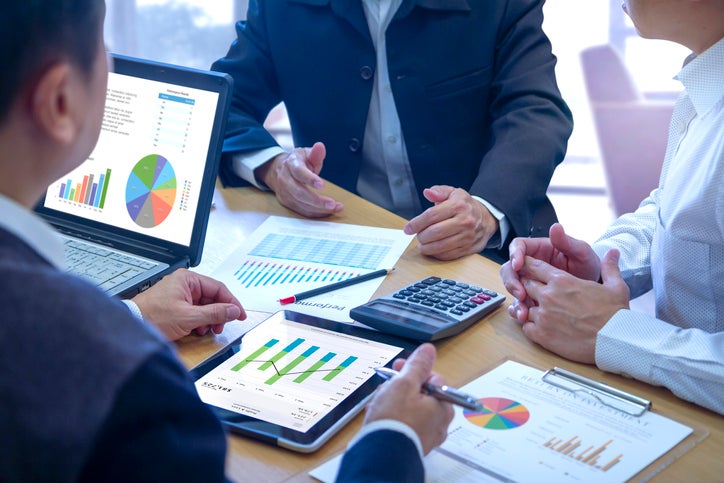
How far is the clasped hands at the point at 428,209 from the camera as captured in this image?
148 centimetres

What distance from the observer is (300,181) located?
1.70 meters

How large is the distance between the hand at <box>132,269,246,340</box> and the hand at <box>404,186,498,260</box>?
389 millimetres

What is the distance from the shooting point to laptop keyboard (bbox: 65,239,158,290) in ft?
4.48

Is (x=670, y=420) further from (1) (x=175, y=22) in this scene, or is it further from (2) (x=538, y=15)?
(1) (x=175, y=22)

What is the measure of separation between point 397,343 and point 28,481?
2.03 ft

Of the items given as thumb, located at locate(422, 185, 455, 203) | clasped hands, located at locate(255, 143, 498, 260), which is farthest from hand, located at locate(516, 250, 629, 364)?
thumb, located at locate(422, 185, 455, 203)

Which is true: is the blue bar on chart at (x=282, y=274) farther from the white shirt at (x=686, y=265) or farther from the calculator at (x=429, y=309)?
the white shirt at (x=686, y=265)

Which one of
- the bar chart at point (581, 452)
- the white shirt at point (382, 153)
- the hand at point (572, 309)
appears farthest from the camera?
the white shirt at point (382, 153)

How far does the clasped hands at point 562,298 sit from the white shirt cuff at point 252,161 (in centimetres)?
69

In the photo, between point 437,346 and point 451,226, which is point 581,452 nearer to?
point 437,346

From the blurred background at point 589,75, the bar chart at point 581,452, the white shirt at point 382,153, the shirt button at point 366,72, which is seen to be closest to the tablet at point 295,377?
the bar chart at point 581,452

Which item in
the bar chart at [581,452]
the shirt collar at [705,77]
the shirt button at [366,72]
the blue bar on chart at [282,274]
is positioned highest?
the shirt collar at [705,77]

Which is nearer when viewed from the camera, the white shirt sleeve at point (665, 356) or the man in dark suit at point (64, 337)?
the man in dark suit at point (64, 337)

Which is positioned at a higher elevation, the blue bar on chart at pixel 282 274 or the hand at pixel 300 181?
the hand at pixel 300 181
